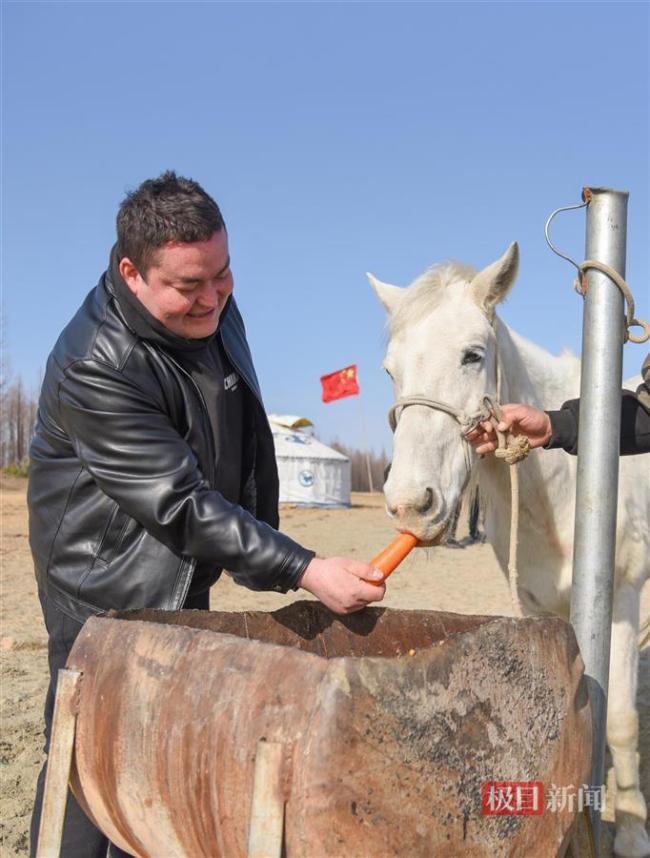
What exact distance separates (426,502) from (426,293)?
84cm

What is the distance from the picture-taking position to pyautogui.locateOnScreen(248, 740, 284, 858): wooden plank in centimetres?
116

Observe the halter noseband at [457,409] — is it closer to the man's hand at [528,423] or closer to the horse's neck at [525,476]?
the man's hand at [528,423]

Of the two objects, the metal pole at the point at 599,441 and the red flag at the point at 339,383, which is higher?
the red flag at the point at 339,383

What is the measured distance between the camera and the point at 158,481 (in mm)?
1742

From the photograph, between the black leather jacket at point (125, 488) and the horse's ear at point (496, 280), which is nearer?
the black leather jacket at point (125, 488)

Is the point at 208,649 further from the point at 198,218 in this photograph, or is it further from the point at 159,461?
the point at 198,218

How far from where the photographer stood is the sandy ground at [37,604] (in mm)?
3393

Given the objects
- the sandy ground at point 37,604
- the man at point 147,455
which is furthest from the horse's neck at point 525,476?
the man at point 147,455

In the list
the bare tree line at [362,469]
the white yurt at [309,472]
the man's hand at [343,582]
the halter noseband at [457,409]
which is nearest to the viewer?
the man's hand at [343,582]

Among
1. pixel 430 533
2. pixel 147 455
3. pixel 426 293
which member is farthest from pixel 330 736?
pixel 426 293

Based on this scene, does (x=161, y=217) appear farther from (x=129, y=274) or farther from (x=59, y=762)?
(x=59, y=762)

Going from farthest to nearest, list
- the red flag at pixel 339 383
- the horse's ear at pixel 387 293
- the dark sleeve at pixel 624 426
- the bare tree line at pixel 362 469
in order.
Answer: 1. the bare tree line at pixel 362 469
2. the red flag at pixel 339 383
3. the horse's ear at pixel 387 293
4. the dark sleeve at pixel 624 426

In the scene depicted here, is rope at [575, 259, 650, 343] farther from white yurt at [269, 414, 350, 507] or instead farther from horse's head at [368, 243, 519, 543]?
white yurt at [269, 414, 350, 507]

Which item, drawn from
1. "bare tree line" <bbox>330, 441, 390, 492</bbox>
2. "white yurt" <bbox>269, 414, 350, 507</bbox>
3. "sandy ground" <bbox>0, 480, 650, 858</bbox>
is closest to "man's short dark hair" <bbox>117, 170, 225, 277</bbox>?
"sandy ground" <bbox>0, 480, 650, 858</bbox>
